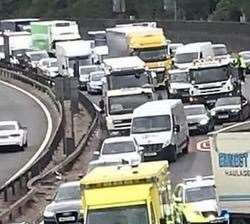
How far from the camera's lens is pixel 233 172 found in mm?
24688

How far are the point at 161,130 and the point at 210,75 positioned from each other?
13052 millimetres

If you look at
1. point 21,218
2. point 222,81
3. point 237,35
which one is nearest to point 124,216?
point 21,218

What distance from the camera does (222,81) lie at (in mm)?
56219

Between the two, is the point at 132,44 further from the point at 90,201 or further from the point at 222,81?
the point at 90,201

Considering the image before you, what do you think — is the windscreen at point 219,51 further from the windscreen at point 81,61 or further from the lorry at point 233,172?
the lorry at point 233,172

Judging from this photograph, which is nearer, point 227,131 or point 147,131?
point 227,131

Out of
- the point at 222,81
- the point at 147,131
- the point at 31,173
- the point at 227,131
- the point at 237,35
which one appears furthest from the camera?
the point at 237,35

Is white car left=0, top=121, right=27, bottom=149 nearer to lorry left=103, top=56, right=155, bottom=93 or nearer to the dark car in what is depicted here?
lorry left=103, top=56, right=155, bottom=93

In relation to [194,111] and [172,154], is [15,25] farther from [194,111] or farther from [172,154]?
[172,154]

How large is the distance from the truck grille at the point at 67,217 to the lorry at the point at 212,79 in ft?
86.1

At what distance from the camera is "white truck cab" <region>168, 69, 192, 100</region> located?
59.2 m

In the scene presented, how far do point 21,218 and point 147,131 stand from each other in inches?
467

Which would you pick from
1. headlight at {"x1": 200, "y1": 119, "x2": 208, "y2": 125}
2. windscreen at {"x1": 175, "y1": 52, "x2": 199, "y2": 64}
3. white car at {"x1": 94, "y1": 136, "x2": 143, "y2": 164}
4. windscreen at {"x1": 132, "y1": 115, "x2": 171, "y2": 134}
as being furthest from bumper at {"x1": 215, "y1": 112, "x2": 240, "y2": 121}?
windscreen at {"x1": 175, "y1": 52, "x2": 199, "y2": 64}

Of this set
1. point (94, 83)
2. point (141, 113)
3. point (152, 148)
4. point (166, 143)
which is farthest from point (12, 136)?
point (94, 83)
